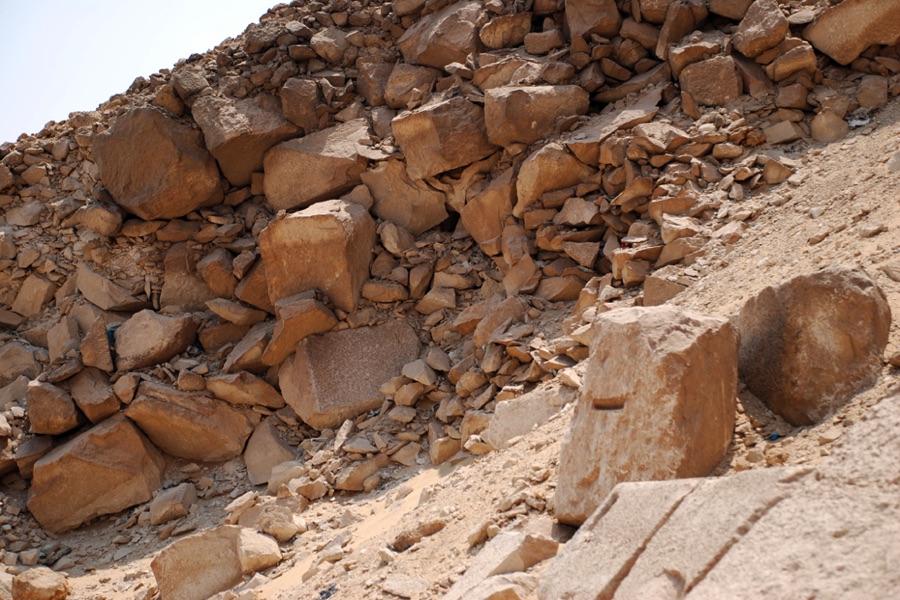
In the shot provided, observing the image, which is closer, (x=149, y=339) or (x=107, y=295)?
(x=149, y=339)

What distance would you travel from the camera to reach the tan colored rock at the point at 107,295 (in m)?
7.50

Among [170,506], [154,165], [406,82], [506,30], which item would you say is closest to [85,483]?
[170,506]

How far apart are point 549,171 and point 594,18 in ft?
5.27

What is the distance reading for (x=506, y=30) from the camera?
7184mm

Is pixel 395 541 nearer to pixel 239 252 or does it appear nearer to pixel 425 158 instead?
pixel 425 158

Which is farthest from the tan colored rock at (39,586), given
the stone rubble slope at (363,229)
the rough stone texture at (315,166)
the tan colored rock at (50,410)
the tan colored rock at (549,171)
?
the tan colored rock at (549,171)

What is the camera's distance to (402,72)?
7520 millimetres

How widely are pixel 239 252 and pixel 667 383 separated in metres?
5.73

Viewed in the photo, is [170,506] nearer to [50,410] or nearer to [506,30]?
[50,410]

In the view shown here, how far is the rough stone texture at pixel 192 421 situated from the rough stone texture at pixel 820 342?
16.3 ft

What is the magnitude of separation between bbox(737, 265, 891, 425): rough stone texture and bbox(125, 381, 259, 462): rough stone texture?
196 inches

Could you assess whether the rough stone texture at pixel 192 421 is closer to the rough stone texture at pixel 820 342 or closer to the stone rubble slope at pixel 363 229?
the stone rubble slope at pixel 363 229

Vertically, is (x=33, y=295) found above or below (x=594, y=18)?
above

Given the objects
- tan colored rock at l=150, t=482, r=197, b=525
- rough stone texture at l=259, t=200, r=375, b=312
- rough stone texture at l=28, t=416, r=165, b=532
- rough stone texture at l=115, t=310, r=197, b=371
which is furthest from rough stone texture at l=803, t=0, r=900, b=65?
rough stone texture at l=28, t=416, r=165, b=532
